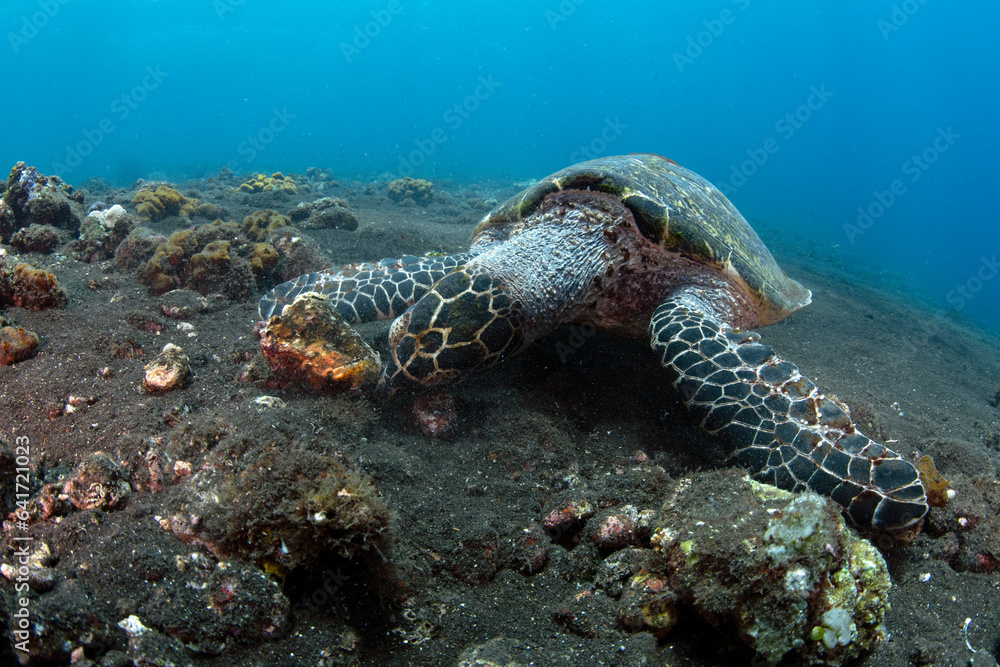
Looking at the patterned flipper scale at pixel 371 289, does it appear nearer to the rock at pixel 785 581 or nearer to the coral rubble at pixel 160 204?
the rock at pixel 785 581

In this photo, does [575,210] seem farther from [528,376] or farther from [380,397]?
[380,397]

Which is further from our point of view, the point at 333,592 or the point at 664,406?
the point at 664,406

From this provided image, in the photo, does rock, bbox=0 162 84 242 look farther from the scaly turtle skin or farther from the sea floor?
the scaly turtle skin

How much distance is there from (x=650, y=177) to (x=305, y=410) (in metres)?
4.40

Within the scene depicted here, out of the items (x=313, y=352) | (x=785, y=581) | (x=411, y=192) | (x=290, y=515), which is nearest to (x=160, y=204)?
(x=313, y=352)

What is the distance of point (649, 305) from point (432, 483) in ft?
9.69

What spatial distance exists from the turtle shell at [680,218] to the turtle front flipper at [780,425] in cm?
89

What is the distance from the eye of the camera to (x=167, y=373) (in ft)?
11.0

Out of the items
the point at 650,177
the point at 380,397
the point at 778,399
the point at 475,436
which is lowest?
the point at 475,436

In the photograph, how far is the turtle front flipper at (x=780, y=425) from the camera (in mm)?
2676

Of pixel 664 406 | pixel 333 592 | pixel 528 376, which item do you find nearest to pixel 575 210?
pixel 528 376

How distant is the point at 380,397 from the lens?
3555mm

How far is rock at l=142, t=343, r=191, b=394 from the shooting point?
3316 millimetres

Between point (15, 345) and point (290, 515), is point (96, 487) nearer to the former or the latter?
point (290, 515)
